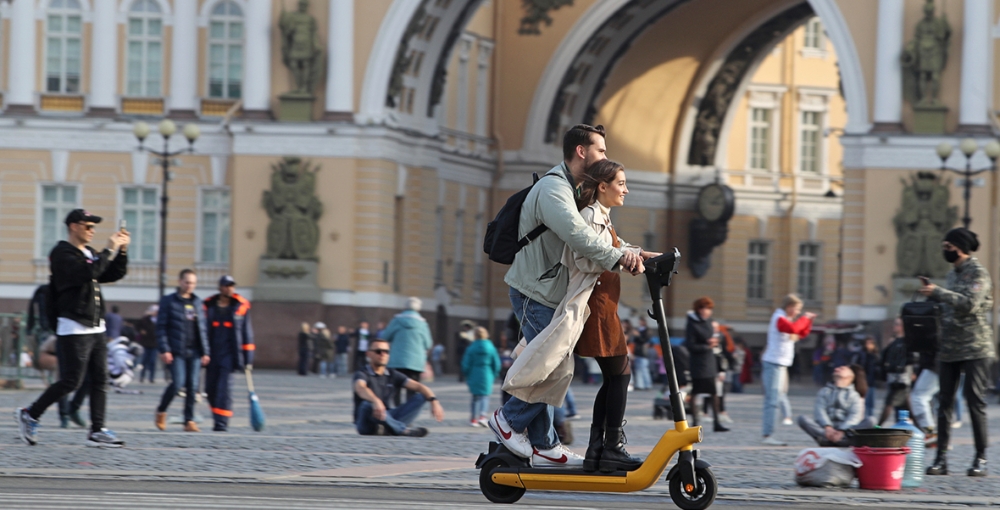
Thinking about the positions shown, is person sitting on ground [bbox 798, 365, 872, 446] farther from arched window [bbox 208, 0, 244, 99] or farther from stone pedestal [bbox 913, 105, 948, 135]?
arched window [bbox 208, 0, 244, 99]

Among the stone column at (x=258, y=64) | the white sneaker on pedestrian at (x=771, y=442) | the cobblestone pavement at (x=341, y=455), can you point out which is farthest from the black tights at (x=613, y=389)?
the stone column at (x=258, y=64)

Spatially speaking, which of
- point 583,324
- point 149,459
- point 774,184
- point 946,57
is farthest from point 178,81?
point 583,324

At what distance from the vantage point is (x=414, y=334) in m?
21.5

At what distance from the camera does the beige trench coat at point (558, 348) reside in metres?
10.0

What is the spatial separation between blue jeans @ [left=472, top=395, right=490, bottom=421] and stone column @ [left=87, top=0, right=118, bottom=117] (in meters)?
25.1

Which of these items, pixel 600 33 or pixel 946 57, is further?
pixel 600 33

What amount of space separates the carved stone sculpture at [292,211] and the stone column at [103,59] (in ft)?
15.6

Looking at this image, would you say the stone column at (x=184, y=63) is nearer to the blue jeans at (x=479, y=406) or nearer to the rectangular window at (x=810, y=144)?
the blue jeans at (x=479, y=406)

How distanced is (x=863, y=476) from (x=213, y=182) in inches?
1395

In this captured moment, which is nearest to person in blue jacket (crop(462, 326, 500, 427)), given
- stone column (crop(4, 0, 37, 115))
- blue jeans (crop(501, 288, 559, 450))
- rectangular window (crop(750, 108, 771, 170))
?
blue jeans (crop(501, 288, 559, 450))

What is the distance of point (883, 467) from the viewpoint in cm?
1326

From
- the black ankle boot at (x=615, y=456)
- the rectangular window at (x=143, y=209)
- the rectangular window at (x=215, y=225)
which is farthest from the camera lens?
the rectangular window at (x=215, y=225)

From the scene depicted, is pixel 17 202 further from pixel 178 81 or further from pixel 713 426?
pixel 713 426

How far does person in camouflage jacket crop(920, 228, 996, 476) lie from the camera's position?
1435 centimetres
